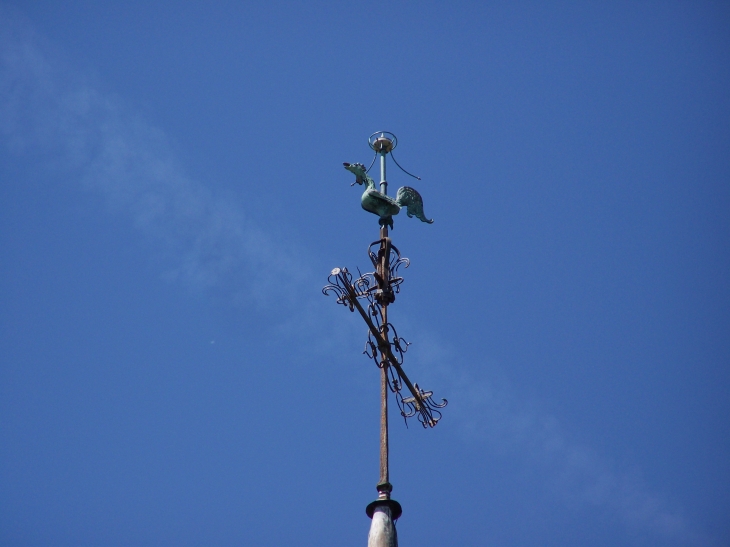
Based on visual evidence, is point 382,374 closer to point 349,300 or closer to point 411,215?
point 349,300

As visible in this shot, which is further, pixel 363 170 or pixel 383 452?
pixel 363 170

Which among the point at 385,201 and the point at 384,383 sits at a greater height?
the point at 385,201

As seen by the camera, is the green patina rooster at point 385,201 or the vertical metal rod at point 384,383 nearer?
the vertical metal rod at point 384,383

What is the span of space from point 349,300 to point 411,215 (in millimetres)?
1857

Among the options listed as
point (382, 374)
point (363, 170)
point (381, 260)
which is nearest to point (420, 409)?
point (382, 374)

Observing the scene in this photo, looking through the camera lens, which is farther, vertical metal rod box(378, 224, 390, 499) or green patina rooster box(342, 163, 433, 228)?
green patina rooster box(342, 163, 433, 228)

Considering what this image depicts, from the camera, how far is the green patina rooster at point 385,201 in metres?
11.2

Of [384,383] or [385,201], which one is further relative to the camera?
[385,201]

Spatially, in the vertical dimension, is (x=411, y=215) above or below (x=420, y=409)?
above

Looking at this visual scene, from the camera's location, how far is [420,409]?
426 inches

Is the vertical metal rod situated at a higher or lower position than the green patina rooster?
lower

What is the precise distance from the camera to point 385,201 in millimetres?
11242

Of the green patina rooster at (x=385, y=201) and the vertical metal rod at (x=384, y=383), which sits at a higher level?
the green patina rooster at (x=385, y=201)

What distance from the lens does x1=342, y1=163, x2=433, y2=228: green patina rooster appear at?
1119 centimetres
